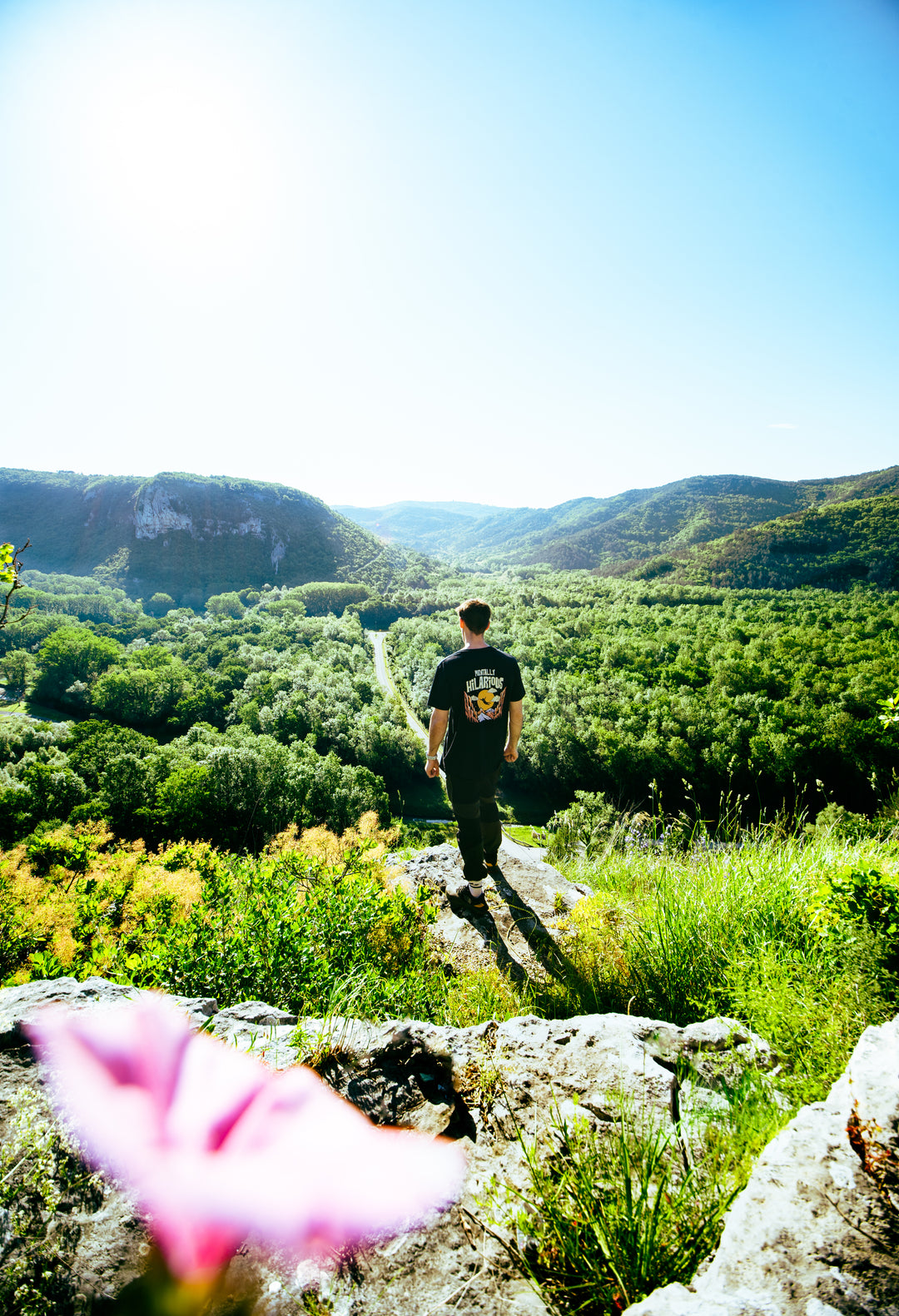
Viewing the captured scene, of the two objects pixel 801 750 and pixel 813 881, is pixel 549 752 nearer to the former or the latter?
pixel 801 750

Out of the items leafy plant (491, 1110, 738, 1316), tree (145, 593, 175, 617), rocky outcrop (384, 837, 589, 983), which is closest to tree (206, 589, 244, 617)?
tree (145, 593, 175, 617)

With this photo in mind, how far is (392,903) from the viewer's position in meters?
4.00

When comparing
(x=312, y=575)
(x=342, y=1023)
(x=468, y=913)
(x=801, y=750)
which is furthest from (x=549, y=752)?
(x=312, y=575)

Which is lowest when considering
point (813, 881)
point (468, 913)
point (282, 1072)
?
point (468, 913)

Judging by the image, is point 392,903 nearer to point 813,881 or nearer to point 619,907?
point 619,907

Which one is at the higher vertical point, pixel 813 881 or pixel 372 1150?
pixel 813 881

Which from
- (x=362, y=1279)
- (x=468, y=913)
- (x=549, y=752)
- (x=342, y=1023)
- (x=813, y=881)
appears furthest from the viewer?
(x=549, y=752)

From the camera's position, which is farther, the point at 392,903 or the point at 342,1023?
the point at 392,903

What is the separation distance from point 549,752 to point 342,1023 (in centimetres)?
3271

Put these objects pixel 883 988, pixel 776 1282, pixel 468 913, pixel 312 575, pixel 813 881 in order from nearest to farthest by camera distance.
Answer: pixel 776 1282 < pixel 883 988 < pixel 813 881 < pixel 468 913 < pixel 312 575

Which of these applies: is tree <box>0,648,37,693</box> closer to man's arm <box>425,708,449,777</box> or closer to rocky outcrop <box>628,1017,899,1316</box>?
man's arm <box>425,708,449,777</box>

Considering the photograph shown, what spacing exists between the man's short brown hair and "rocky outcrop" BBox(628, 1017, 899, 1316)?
3294mm

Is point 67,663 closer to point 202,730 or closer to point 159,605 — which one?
point 202,730

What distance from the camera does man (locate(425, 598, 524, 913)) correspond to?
4.17 m
